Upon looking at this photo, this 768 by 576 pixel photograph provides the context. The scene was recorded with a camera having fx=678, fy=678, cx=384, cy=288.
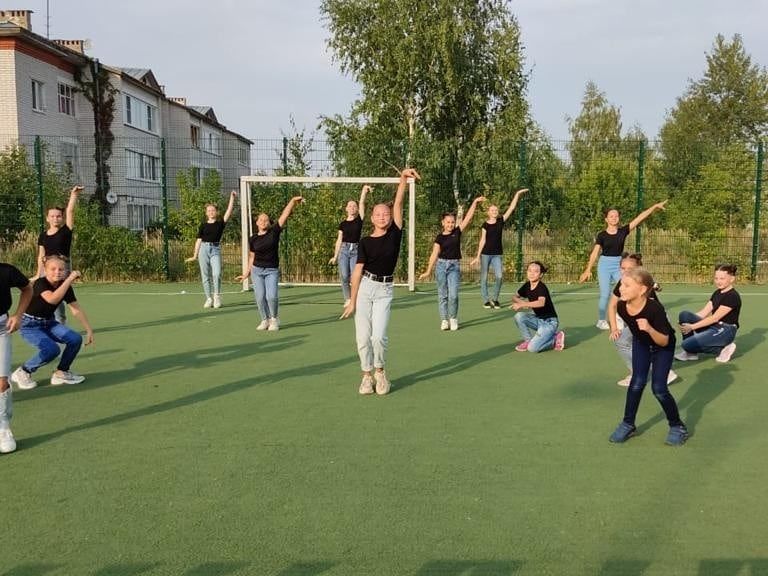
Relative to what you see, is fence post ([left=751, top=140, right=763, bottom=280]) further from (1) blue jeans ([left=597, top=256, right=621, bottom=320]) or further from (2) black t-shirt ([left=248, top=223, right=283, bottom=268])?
(2) black t-shirt ([left=248, top=223, right=283, bottom=268])

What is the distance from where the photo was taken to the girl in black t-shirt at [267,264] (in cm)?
943

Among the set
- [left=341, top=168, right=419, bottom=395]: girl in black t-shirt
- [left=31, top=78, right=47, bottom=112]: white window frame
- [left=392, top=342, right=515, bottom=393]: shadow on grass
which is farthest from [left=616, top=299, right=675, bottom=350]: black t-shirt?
[left=31, top=78, right=47, bottom=112]: white window frame

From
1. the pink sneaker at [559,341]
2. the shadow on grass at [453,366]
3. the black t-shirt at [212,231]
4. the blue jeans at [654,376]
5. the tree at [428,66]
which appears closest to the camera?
the blue jeans at [654,376]

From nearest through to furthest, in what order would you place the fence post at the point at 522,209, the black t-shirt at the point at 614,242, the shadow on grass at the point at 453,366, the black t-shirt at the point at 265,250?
the shadow on grass at the point at 453,366 → the black t-shirt at the point at 614,242 → the black t-shirt at the point at 265,250 → the fence post at the point at 522,209

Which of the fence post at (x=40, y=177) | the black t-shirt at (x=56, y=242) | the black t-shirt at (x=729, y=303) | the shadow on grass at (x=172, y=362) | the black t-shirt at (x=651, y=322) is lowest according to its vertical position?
the shadow on grass at (x=172, y=362)

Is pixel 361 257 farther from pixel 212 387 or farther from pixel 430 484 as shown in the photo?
pixel 430 484

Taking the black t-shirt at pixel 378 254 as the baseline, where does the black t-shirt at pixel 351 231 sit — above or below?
above

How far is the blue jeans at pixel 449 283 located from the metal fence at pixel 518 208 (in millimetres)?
6416

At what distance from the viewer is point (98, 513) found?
3.79 meters

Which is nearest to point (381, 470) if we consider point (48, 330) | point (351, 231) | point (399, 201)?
A: point (399, 201)

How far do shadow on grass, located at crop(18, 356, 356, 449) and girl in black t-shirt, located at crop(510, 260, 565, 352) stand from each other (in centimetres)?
217

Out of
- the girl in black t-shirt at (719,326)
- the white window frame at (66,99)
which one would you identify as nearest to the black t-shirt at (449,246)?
the girl in black t-shirt at (719,326)

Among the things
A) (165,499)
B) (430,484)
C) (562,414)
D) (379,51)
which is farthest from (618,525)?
(379,51)

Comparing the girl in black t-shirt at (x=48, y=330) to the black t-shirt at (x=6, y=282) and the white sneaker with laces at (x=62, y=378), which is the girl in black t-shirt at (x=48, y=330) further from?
the black t-shirt at (x=6, y=282)
